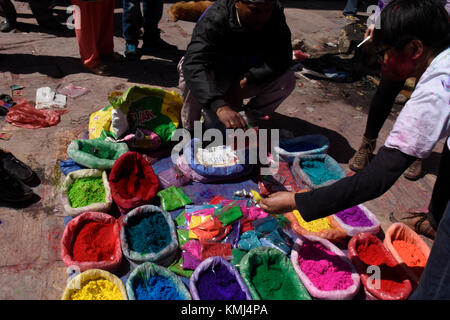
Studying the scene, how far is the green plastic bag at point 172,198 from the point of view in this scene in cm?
248

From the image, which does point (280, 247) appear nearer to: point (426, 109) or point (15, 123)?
point (426, 109)

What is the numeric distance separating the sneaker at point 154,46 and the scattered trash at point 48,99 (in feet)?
4.96

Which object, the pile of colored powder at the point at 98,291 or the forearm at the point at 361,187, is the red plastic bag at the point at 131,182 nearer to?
the pile of colored powder at the point at 98,291

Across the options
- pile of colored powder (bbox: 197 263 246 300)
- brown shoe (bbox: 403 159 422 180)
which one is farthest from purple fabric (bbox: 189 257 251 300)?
brown shoe (bbox: 403 159 422 180)

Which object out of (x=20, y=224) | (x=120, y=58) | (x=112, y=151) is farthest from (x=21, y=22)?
(x=20, y=224)

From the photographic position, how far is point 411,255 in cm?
228

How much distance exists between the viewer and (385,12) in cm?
167

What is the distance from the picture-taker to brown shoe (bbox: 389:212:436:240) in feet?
8.14

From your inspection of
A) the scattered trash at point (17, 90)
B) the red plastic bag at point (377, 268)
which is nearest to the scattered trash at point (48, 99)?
the scattered trash at point (17, 90)

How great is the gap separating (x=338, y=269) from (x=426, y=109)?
109 centimetres

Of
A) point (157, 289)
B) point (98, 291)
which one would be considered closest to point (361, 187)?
point (157, 289)

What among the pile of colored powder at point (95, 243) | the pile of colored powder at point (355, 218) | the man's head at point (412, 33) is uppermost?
the man's head at point (412, 33)

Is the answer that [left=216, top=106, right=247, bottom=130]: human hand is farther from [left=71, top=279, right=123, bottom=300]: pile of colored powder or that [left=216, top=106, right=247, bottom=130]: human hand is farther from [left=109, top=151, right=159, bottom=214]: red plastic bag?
[left=71, top=279, right=123, bottom=300]: pile of colored powder

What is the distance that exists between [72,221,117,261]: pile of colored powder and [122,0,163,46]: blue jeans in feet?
8.98
